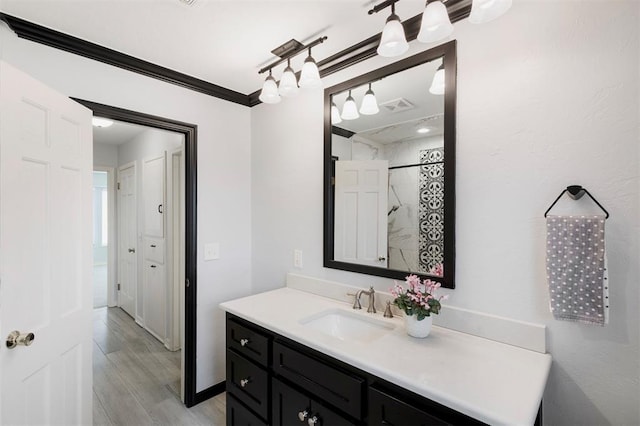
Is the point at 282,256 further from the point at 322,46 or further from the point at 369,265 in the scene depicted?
the point at 322,46

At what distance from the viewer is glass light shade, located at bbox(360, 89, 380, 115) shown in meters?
1.75

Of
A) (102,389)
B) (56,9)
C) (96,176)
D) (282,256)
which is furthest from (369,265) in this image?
(96,176)

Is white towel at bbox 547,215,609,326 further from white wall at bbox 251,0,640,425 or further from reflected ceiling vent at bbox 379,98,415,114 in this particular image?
reflected ceiling vent at bbox 379,98,415,114

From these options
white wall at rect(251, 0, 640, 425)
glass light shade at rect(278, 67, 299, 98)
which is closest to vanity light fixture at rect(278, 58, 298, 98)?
glass light shade at rect(278, 67, 299, 98)

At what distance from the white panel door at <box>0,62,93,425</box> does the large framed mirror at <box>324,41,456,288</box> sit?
138cm

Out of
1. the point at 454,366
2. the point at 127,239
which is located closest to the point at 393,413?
the point at 454,366

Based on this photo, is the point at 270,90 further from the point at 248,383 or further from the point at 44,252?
the point at 248,383

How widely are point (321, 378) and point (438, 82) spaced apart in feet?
4.82

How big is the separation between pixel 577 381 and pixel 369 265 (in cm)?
99

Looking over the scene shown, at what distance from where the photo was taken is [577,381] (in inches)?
44.8

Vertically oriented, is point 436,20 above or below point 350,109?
above

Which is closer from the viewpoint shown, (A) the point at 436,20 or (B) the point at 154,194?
(A) the point at 436,20

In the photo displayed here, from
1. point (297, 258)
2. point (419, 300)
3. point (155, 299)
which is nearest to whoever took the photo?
point (419, 300)

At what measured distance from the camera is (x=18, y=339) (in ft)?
4.03
